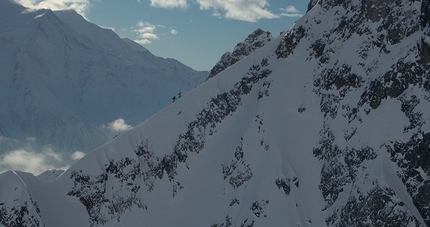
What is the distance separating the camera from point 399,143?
5738 cm

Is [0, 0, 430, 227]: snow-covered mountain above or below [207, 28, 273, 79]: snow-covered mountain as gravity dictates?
below

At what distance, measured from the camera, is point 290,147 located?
7350 centimetres

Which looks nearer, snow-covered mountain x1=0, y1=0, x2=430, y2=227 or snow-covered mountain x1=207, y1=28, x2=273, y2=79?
snow-covered mountain x1=0, y1=0, x2=430, y2=227

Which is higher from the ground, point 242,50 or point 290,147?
point 242,50

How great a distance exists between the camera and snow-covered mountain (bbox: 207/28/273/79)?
11331 cm

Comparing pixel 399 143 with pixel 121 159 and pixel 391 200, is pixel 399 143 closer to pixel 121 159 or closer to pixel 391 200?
pixel 391 200

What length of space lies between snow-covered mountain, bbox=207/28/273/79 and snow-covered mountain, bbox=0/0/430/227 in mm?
22892

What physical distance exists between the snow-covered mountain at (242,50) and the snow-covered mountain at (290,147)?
22.9 metres

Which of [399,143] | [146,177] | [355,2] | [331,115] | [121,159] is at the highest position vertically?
[355,2]

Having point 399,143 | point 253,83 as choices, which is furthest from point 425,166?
point 253,83

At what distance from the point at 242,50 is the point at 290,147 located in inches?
1840

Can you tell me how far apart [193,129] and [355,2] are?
3866 cm

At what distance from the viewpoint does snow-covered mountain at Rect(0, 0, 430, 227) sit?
5816 centimetres

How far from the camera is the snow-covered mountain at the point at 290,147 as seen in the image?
58156 mm
